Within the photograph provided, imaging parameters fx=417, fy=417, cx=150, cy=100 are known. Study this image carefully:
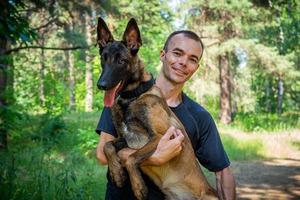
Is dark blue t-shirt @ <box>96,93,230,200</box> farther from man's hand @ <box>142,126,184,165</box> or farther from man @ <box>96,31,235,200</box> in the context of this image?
man's hand @ <box>142,126,184,165</box>

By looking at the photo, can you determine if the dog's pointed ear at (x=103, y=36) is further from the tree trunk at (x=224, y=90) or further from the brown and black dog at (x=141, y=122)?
the tree trunk at (x=224, y=90)

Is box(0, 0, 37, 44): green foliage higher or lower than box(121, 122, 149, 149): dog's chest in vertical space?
higher

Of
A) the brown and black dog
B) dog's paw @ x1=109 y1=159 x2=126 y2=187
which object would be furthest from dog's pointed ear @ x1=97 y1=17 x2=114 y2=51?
dog's paw @ x1=109 y1=159 x2=126 y2=187

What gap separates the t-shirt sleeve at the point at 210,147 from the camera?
11.5 ft

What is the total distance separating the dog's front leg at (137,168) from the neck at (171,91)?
2.07 ft

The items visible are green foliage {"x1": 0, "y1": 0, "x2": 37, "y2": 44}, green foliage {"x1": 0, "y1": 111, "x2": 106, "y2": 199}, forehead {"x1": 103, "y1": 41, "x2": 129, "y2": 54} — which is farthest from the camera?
green foliage {"x1": 0, "y1": 111, "x2": 106, "y2": 199}

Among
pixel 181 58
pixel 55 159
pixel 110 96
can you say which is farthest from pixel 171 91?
pixel 55 159

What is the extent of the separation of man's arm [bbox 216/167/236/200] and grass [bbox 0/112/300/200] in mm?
1985

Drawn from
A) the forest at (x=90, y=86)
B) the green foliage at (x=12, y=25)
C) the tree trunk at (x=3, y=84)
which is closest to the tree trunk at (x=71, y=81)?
the forest at (x=90, y=86)

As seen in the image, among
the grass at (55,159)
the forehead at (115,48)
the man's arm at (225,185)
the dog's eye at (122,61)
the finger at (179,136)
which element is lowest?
the grass at (55,159)

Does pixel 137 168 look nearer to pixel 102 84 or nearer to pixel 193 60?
pixel 102 84

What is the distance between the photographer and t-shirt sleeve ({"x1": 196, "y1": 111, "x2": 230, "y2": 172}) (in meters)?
3.51

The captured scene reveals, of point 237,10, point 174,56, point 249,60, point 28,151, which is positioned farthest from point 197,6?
point 174,56

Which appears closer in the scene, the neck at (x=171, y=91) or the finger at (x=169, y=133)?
the finger at (x=169, y=133)
